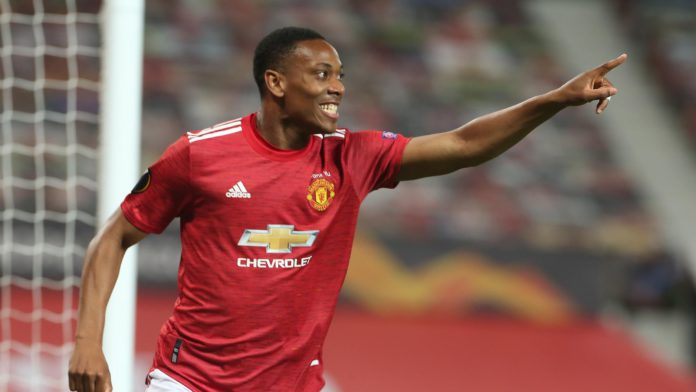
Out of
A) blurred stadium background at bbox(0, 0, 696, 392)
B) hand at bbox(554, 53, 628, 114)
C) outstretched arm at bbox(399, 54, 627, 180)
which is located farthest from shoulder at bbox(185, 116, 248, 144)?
blurred stadium background at bbox(0, 0, 696, 392)

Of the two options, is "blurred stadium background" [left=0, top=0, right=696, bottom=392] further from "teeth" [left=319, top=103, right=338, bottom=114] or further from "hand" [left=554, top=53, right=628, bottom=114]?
"hand" [left=554, top=53, right=628, bottom=114]

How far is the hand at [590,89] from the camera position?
3.29 metres

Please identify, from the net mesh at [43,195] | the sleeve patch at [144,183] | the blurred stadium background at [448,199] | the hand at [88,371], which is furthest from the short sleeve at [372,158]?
the blurred stadium background at [448,199]

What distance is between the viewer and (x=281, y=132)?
3.62 meters

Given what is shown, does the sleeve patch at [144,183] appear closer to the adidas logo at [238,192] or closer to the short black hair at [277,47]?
the adidas logo at [238,192]

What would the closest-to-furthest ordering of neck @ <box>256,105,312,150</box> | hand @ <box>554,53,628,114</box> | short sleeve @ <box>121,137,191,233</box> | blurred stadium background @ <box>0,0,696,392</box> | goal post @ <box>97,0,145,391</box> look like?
1. hand @ <box>554,53,628,114</box>
2. short sleeve @ <box>121,137,191,233</box>
3. neck @ <box>256,105,312,150</box>
4. goal post @ <box>97,0,145,391</box>
5. blurred stadium background @ <box>0,0,696,392</box>

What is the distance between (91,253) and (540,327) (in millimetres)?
6280

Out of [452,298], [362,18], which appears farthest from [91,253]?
[362,18]

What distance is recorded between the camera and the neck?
3.62 metres

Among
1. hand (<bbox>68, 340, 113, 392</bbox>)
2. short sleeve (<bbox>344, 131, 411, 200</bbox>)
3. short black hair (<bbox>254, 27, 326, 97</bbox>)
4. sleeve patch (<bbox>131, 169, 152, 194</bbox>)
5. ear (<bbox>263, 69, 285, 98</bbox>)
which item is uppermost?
short black hair (<bbox>254, 27, 326, 97</bbox>)

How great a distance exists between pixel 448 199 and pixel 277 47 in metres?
6.85

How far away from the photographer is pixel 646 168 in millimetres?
12164

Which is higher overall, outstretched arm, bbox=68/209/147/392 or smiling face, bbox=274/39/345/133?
smiling face, bbox=274/39/345/133

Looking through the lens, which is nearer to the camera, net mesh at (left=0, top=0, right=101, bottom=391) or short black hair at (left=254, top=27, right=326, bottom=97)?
short black hair at (left=254, top=27, right=326, bottom=97)
